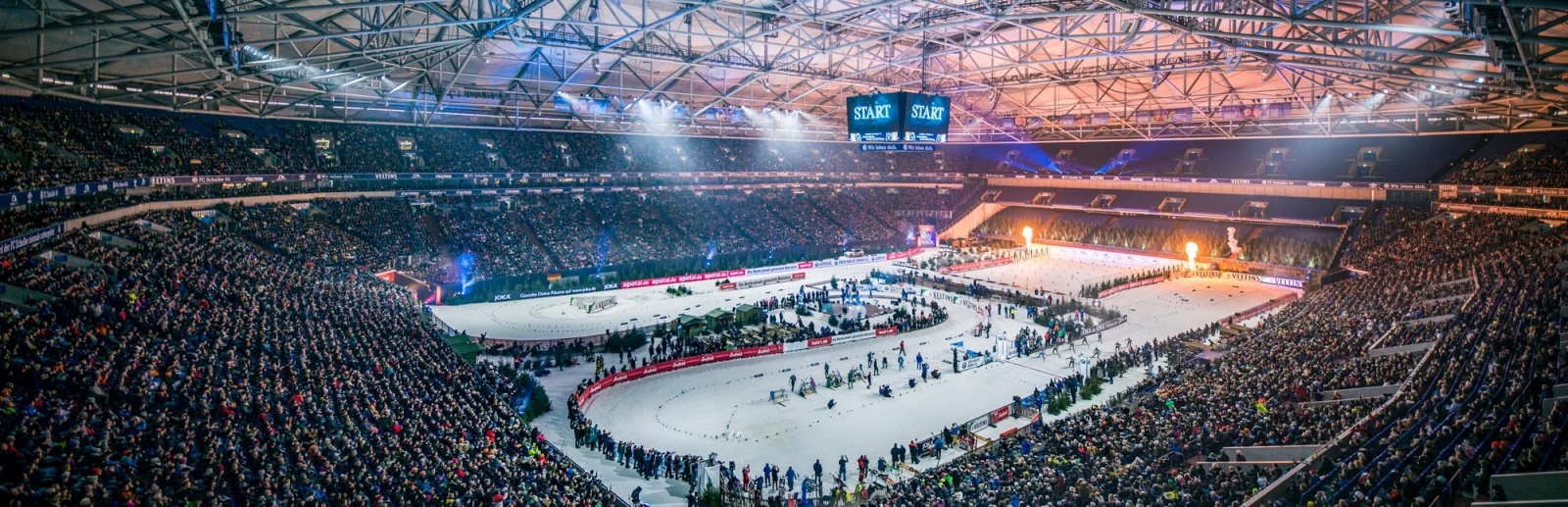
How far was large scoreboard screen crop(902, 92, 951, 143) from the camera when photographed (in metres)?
32.3

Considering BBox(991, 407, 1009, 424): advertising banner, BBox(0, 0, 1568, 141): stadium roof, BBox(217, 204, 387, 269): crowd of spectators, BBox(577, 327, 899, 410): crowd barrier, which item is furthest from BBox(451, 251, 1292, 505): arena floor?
BBox(0, 0, 1568, 141): stadium roof

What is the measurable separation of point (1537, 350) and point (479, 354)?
28.4 metres

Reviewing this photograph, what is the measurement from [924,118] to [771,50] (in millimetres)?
11268

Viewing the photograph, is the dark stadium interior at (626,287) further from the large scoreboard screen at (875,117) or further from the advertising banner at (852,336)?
the advertising banner at (852,336)

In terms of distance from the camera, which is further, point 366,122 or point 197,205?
point 366,122

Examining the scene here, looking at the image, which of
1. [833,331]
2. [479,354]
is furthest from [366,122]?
[833,331]

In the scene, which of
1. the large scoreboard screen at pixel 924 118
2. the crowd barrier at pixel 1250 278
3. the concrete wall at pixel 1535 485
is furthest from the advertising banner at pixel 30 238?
the crowd barrier at pixel 1250 278

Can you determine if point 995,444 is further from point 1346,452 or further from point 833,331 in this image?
point 833,331

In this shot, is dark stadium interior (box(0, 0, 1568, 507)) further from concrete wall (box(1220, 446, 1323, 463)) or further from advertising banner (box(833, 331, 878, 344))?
advertising banner (box(833, 331, 878, 344))

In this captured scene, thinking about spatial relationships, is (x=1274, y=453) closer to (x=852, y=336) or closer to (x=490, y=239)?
(x=852, y=336)

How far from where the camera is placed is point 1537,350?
16672 millimetres

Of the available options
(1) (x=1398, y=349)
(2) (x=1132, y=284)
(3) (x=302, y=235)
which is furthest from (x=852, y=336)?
(3) (x=302, y=235)

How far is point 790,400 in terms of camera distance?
79.9ft

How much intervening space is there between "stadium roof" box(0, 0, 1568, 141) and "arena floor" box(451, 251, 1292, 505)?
36.2ft
